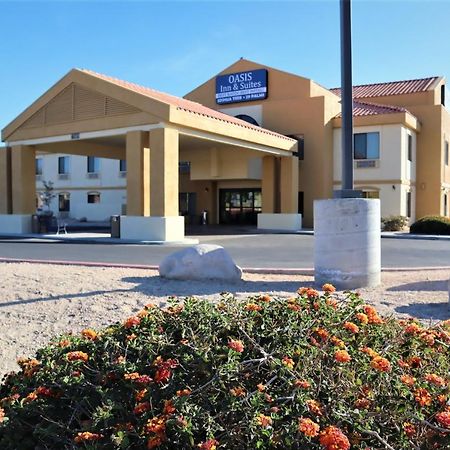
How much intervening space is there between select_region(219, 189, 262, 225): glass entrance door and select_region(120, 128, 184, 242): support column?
1411 cm

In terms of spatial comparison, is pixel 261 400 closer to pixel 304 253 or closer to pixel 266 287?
pixel 266 287

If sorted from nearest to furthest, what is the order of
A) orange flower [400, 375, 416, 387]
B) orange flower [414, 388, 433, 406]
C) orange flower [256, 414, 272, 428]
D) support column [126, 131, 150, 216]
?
orange flower [256, 414, 272, 428]
orange flower [414, 388, 433, 406]
orange flower [400, 375, 416, 387]
support column [126, 131, 150, 216]

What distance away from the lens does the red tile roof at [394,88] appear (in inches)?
1337

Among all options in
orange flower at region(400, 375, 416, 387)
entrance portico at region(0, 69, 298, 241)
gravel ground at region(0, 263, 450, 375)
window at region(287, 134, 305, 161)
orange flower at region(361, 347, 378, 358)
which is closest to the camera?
orange flower at region(400, 375, 416, 387)

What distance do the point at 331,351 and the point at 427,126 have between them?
104ft

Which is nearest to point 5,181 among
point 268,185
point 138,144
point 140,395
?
point 138,144

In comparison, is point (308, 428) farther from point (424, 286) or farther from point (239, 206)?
point (239, 206)

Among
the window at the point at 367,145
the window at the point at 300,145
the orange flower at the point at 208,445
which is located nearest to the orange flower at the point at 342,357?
the orange flower at the point at 208,445

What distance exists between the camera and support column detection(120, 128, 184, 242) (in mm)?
19797

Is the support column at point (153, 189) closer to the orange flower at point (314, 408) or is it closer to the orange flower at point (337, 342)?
the orange flower at point (337, 342)

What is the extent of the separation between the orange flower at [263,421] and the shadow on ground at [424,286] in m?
6.78

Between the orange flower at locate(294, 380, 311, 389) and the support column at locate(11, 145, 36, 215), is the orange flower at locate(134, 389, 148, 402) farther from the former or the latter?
the support column at locate(11, 145, 36, 215)

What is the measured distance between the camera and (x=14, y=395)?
2.88 m

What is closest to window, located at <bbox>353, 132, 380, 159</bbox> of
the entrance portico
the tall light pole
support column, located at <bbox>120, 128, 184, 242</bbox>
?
the entrance portico
